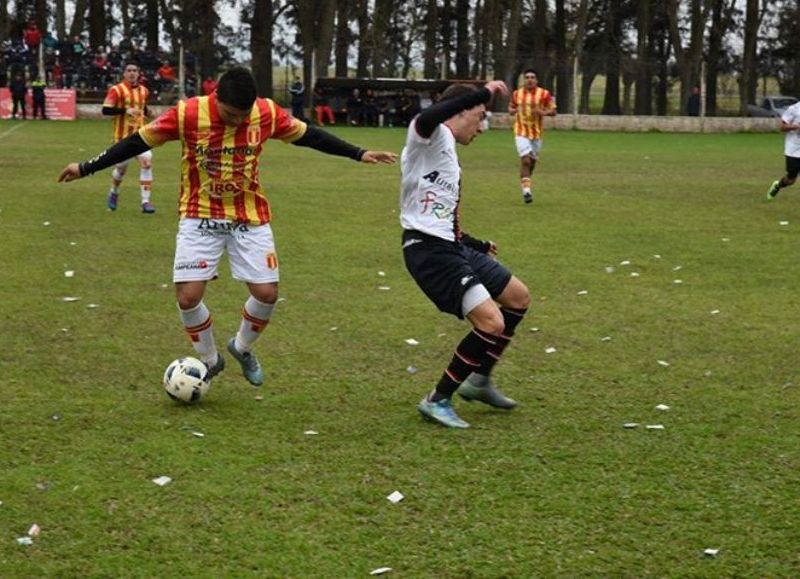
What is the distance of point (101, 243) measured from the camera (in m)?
14.2

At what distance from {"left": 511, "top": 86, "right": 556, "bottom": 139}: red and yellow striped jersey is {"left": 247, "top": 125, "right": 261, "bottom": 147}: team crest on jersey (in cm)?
1316

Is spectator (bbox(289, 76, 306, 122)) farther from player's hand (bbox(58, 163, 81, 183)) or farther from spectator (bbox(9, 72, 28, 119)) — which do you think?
player's hand (bbox(58, 163, 81, 183))

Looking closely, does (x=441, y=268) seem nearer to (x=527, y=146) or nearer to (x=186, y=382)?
(x=186, y=382)

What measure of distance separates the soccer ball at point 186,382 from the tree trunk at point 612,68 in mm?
45209

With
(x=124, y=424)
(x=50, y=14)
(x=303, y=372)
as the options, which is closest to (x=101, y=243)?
(x=303, y=372)

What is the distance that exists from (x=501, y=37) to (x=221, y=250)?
48.3m

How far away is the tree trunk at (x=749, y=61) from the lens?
5250cm

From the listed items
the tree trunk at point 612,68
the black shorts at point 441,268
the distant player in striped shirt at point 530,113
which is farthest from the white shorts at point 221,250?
the tree trunk at point 612,68

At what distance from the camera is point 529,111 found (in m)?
20.5

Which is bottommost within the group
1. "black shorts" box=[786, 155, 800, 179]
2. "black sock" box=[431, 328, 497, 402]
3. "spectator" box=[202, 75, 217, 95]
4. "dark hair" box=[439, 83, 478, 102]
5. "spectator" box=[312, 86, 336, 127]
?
"black sock" box=[431, 328, 497, 402]

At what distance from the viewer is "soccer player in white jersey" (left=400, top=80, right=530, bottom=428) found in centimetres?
714

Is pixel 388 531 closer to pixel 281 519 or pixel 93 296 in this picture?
pixel 281 519

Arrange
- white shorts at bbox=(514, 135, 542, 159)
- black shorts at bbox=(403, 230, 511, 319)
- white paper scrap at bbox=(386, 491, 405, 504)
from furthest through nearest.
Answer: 1. white shorts at bbox=(514, 135, 542, 159)
2. black shorts at bbox=(403, 230, 511, 319)
3. white paper scrap at bbox=(386, 491, 405, 504)

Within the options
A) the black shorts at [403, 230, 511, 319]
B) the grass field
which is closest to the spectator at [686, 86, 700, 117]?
the grass field
